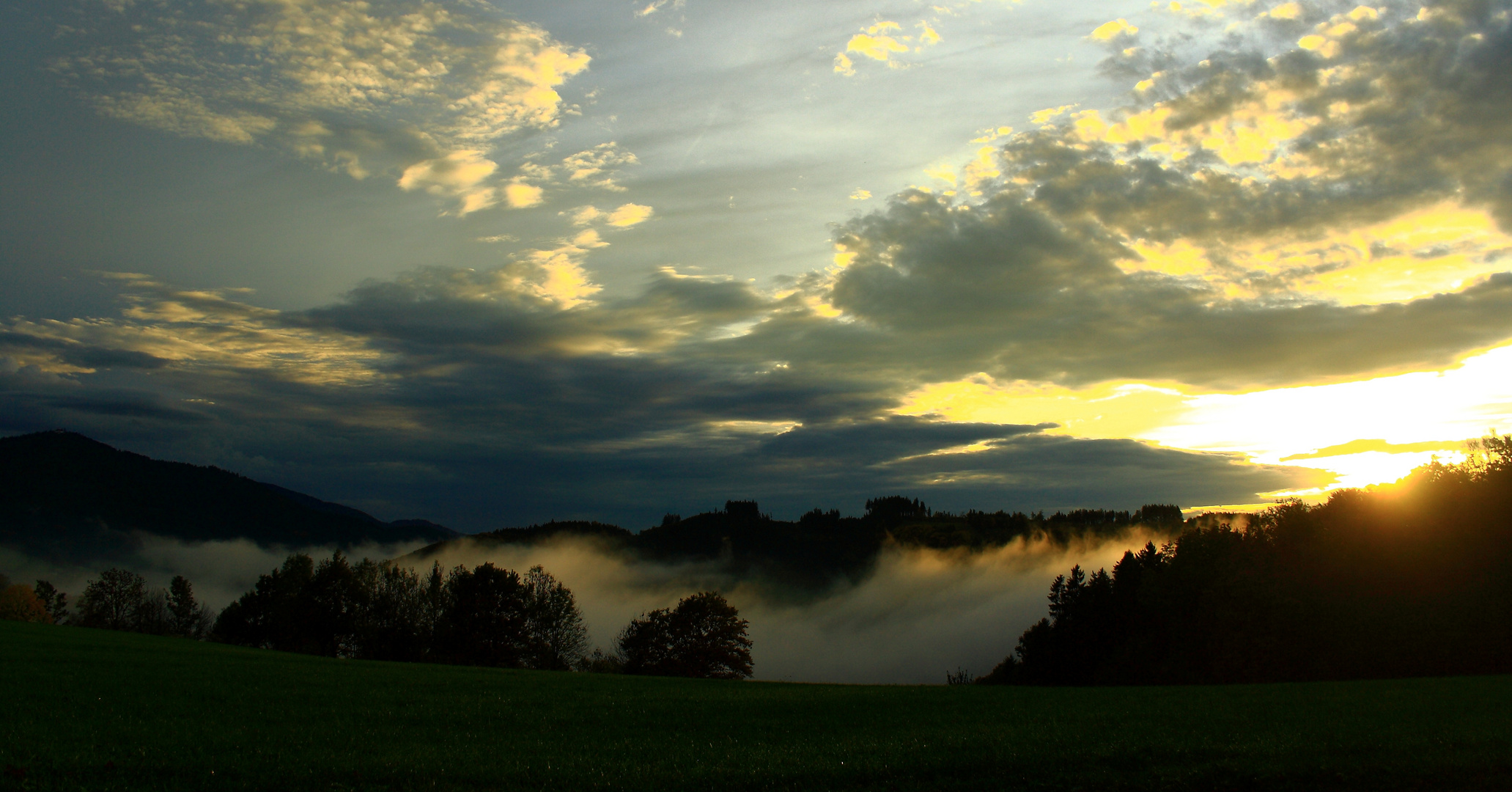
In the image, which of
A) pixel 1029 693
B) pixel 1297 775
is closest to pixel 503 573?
pixel 1029 693

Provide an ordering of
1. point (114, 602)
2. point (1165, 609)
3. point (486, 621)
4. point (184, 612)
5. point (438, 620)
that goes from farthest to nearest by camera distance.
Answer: point (184, 612)
point (114, 602)
point (438, 620)
point (486, 621)
point (1165, 609)

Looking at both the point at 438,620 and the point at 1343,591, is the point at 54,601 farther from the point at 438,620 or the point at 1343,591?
the point at 1343,591

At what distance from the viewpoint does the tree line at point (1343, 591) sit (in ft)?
178

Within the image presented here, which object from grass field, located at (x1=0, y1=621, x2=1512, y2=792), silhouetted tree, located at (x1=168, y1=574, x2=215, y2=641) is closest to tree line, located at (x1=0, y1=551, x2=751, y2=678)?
silhouetted tree, located at (x1=168, y1=574, x2=215, y2=641)

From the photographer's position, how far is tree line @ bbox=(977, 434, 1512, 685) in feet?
178

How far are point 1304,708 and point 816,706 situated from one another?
14.7 meters

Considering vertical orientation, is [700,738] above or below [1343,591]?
above

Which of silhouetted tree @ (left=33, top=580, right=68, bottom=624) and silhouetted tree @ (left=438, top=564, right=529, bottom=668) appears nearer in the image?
silhouetted tree @ (left=438, top=564, right=529, bottom=668)

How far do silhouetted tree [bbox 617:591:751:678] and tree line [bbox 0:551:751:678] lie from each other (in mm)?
105

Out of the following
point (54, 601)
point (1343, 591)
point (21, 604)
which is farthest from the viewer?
point (54, 601)

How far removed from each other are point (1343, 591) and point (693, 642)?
182ft

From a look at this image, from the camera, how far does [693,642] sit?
80.1 metres

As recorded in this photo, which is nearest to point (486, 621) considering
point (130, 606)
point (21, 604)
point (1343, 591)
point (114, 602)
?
point (21, 604)

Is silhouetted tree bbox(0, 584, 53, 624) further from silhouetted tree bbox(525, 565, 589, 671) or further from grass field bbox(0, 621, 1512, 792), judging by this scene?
grass field bbox(0, 621, 1512, 792)
